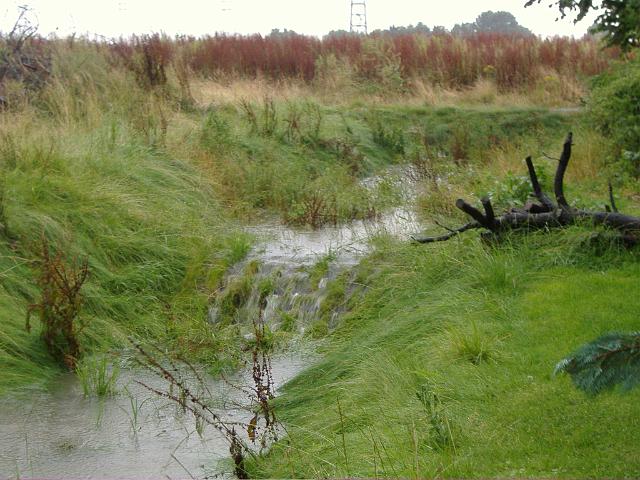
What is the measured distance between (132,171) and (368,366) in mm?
5757

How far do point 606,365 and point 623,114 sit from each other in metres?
9.73

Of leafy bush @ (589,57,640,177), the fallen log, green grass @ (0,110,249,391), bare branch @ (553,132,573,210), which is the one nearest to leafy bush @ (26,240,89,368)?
green grass @ (0,110,249,391)

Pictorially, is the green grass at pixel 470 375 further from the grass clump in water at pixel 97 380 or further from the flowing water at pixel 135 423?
the grass clump in water at pixel 97 380

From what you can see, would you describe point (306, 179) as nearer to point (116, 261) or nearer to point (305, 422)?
point (116, 261)

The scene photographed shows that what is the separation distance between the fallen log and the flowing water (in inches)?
65.1

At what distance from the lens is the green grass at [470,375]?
4.47m

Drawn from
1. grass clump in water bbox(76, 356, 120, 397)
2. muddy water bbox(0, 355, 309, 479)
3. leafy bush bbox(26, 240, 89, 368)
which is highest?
leafy bush bbox(26, 240, 89, 368)

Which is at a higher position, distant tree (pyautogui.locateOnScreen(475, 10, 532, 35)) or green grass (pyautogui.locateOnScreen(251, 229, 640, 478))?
distant tree (pyautogui.locateOnScreen(475, 10, 532, 35))

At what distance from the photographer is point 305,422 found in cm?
604

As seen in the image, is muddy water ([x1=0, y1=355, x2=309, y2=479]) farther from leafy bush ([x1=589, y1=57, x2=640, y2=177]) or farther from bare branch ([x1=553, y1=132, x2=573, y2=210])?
leafy bush ([x1=589, y1=57, x2=640, y2=177])

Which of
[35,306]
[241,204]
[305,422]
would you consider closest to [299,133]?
[241,204]

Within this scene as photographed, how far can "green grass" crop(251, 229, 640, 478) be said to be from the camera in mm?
4469

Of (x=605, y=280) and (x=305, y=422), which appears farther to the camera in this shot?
(x=605, y=280)

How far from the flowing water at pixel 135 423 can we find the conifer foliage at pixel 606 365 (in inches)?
108
